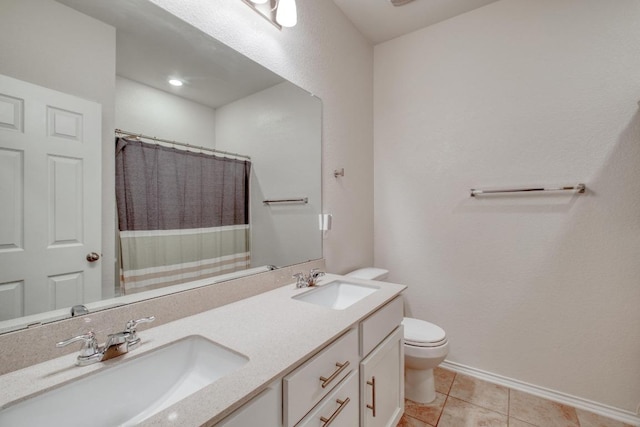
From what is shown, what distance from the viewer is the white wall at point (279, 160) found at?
1344mm

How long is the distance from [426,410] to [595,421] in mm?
930

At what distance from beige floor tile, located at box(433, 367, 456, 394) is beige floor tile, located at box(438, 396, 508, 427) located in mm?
133

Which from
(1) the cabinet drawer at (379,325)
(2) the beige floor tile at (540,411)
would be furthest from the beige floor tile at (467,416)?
(1) the cabinet drawer at (379,325)

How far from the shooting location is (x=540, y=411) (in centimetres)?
165

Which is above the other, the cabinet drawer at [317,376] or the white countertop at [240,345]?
the white countertop at [240,345]

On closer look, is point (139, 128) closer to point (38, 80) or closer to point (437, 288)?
point (38, 80)

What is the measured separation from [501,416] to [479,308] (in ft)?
2.06

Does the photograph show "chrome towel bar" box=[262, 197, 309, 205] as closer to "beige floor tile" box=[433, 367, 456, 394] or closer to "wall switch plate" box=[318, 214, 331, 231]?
"wall switch plate" box=[318, 214, 331, 231]

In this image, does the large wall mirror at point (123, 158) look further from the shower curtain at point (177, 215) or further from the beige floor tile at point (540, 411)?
the beige floor tile at point (540, 411)

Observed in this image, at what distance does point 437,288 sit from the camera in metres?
2.14

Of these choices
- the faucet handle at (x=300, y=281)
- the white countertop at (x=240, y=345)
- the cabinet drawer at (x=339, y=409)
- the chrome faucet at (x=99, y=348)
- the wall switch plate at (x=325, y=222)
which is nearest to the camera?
the white countertop at (x=240, y=345)

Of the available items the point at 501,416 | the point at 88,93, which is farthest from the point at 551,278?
the point at 88,93

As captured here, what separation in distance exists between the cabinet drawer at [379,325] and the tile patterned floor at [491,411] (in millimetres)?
696

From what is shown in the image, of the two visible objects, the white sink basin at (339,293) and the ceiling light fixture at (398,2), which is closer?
the white sink basin at (339,293)
